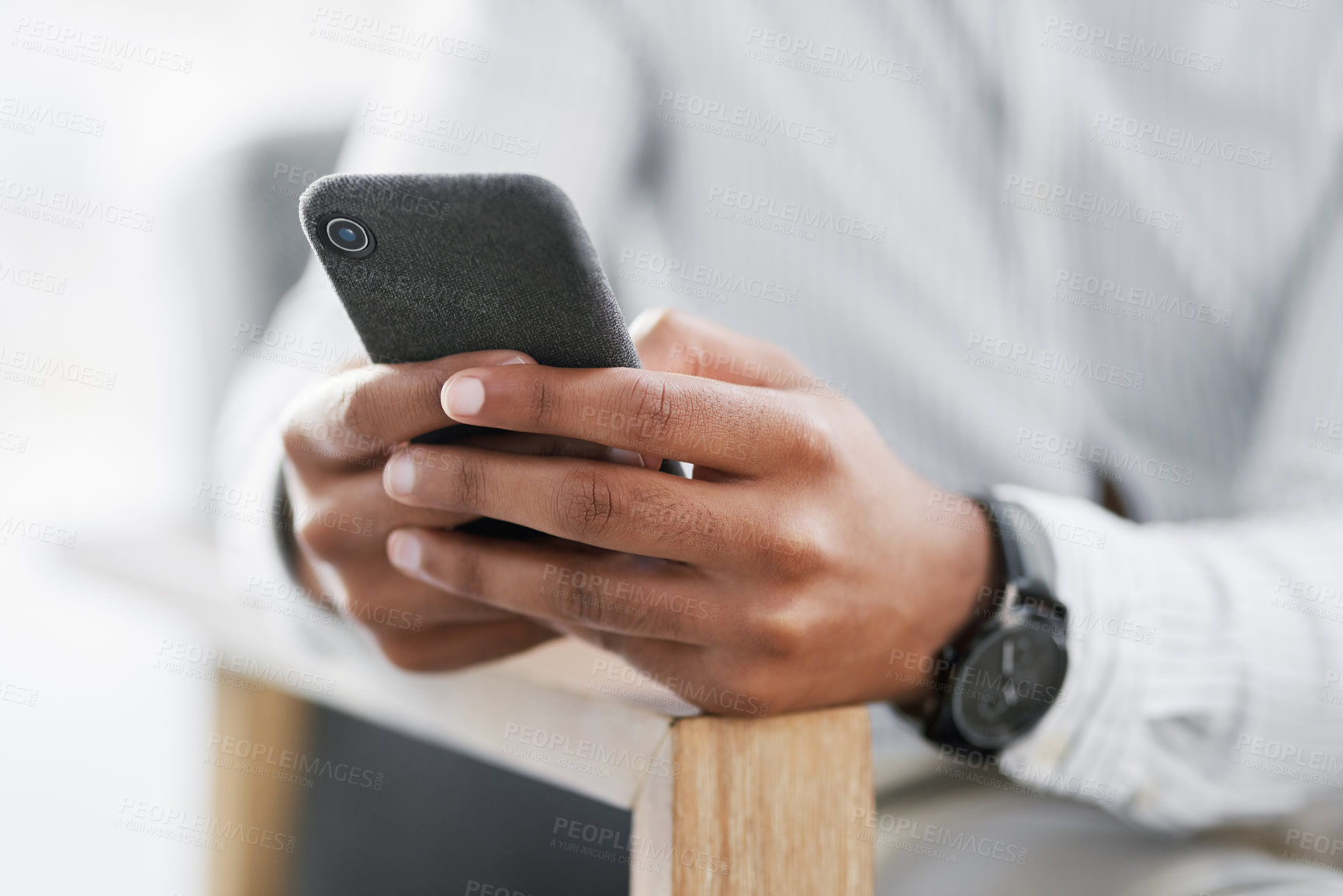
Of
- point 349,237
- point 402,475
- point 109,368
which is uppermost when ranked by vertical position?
point 349,237

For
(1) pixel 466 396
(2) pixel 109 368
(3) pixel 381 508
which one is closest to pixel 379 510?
(3) pixel 381 508

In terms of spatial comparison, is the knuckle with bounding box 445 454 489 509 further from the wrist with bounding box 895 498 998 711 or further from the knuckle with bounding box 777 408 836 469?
the wrist with bounding box 895 498 998 711

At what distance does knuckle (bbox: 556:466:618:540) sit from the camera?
302mm

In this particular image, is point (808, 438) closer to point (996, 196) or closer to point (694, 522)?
point (694, 522)

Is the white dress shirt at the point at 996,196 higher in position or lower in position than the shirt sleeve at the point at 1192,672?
higher

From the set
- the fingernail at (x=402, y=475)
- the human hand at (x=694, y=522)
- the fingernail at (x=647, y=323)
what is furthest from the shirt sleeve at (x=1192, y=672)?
the fingernail at (x=402, y=475)

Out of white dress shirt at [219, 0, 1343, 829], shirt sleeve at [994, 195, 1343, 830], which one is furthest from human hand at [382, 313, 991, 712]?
white dress shirt at [219, 0, 1343, 829]

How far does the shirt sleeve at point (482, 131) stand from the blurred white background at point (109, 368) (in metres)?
0.10

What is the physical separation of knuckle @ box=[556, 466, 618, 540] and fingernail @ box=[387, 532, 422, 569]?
0.10m

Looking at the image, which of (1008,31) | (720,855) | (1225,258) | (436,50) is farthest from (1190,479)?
(436,50)

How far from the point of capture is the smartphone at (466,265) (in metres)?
0.25

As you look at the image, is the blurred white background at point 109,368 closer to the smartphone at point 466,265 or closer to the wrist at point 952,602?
the smartphone at point 466,265

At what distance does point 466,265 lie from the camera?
278 millimetres

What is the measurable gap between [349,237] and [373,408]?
8cm
